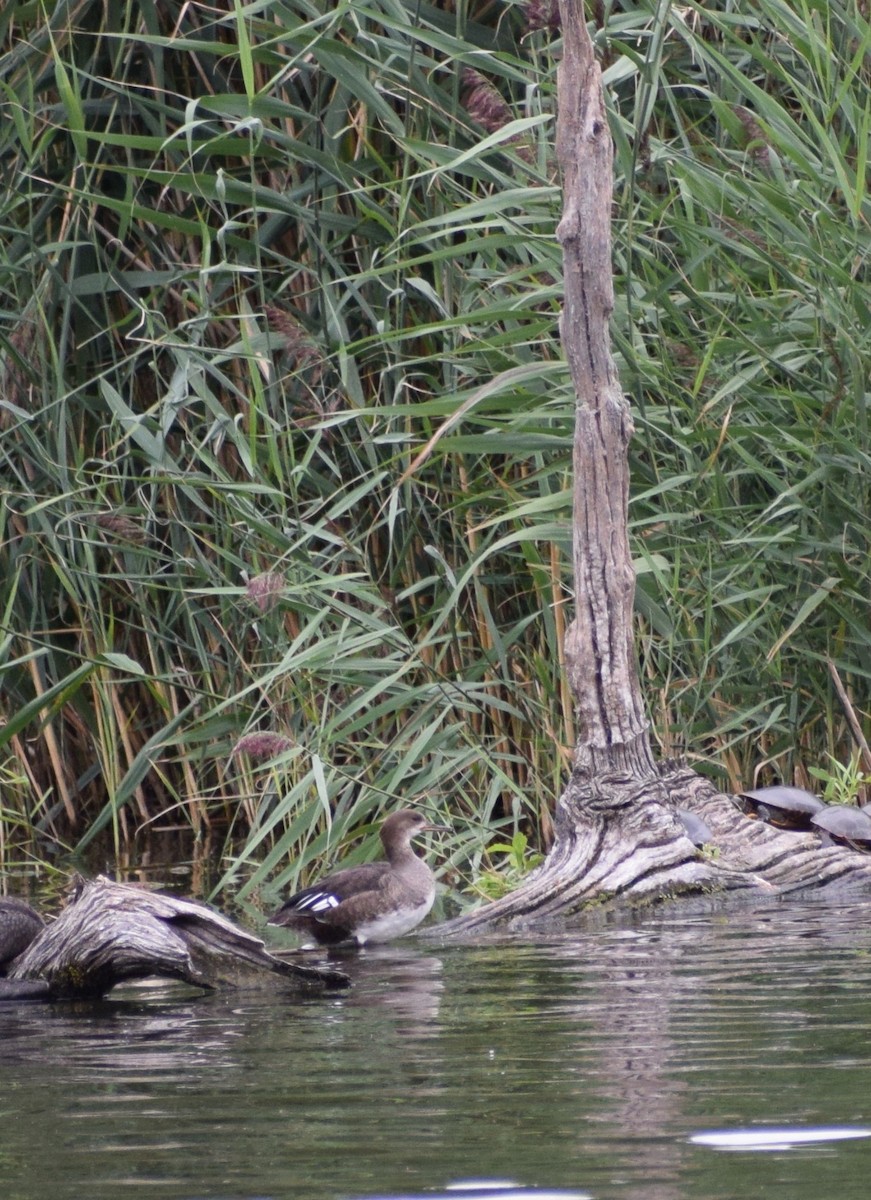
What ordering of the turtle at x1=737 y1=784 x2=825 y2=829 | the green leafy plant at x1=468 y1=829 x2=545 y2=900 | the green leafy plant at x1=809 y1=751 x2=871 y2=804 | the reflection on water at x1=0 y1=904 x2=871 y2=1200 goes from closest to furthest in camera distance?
the reflection on water at x1=0 y1=904 x2=871 y2=1200 → the green leafy plant at x1=468 y1=829 x2=545 y2=900 → the turtle at x1=737 y1=784 x2=825 y2=829 → the green leafy plant at x1=809 y1=751 x2=871 y2=804

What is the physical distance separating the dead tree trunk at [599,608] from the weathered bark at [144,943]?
3.40 ft

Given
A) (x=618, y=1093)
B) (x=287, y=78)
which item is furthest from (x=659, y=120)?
(x=618, y=1093)

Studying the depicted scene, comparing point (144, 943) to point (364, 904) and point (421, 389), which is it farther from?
point (421, 389)

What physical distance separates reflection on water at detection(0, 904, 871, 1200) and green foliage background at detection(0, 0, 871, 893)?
5.01ft

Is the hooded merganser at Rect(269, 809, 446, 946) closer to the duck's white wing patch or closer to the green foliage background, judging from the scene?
the duck's white wing patch

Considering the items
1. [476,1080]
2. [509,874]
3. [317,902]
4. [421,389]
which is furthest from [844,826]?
[476,1080]

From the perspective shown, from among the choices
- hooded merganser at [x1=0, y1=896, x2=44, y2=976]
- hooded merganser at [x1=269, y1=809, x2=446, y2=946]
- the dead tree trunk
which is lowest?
hooded merganser at [x1=269, y1=809, x2=446, y2=946]

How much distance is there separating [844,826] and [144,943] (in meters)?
2.40

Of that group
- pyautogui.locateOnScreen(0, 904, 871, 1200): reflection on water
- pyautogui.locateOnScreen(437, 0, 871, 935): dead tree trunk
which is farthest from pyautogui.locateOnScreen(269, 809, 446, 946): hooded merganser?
pyautogui.locateOnScreen(0, 904, 871, 1200): reflection on water

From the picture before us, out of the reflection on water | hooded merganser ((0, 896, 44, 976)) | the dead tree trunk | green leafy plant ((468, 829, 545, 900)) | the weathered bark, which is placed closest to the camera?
the reflection on water

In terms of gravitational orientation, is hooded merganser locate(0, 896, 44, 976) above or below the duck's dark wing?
above

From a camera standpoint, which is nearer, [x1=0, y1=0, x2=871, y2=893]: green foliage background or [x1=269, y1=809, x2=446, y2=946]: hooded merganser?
[x1=269, y1=809, x2=446, y2=946]: hooded merganser

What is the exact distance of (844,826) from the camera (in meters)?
6.04

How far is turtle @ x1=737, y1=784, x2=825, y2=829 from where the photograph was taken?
6.09 m
